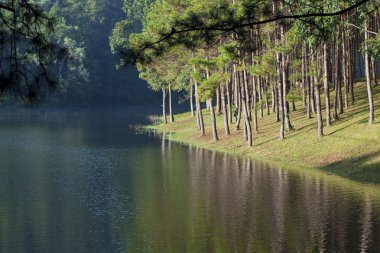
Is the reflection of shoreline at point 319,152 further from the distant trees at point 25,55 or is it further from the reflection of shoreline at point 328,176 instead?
the distant trees at point 25,55

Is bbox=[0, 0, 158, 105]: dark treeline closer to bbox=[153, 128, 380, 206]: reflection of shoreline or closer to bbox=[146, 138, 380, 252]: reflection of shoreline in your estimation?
bbox=[153, 128, 380, 206]: reflection of shoreline

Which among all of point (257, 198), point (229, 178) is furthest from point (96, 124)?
point (257, 198)

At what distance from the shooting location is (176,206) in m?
34.9

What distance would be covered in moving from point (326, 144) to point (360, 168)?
685 centimetres

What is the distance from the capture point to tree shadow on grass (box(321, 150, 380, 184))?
41281mm

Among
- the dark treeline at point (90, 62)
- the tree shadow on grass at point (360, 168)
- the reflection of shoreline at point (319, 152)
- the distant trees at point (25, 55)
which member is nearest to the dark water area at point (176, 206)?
the tree shadow on grass at point (360, 168)

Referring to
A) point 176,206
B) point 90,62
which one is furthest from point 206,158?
point 90,62

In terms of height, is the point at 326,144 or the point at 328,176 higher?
the point at 326,144

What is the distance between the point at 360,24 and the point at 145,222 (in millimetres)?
30149

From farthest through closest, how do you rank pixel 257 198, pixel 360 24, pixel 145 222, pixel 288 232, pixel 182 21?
pixel 360 24 < pixel 257 198 < pixel 145 222 < pixel 288 232 < pixel 182 21

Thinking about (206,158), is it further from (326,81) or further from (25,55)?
(25,55)

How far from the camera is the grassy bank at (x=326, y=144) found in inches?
1740

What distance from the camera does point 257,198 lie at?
120ft

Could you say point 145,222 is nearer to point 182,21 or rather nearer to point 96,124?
point 182,21
